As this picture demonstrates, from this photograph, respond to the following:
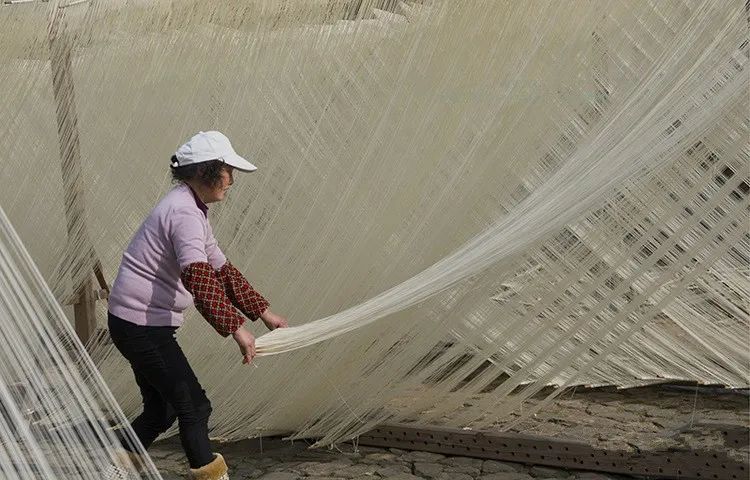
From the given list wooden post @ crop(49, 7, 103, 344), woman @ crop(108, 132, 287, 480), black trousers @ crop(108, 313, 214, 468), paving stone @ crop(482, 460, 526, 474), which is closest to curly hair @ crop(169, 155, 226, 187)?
woman @ crop(108, 132, 287, 480)

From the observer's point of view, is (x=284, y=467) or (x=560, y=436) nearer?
(x=284, y=467)

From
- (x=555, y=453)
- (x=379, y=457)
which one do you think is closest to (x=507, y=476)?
(x=555, y=453)

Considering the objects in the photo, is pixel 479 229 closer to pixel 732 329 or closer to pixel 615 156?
pixel 615 156

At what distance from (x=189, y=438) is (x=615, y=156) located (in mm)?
1578

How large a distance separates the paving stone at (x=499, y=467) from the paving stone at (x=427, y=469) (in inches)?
6.8

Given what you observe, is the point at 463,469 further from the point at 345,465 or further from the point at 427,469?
the point at 345,465

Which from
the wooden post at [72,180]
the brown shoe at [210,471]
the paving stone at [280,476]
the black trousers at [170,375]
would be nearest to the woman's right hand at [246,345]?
the black trousers at [170,375]

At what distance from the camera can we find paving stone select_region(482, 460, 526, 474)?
433 cm

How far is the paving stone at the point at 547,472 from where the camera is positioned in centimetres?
425

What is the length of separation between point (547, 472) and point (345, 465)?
80 centimetres

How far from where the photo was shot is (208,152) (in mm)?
3414

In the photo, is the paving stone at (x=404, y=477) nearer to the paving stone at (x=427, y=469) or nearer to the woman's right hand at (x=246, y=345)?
the paving stone at (x=427, y=469)

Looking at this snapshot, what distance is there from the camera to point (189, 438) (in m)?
3.51

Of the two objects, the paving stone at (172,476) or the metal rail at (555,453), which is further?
the paving stone at (172,476)
